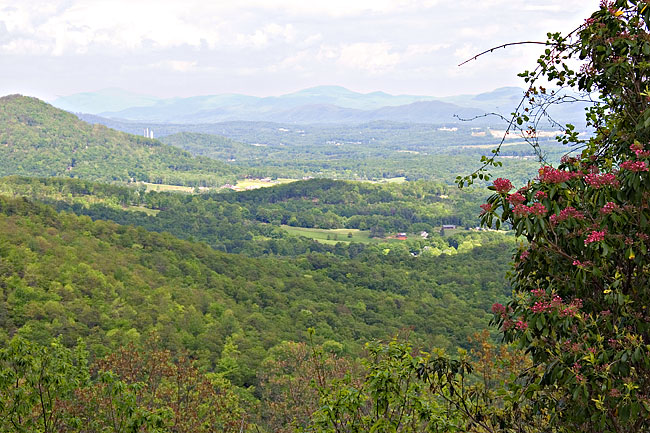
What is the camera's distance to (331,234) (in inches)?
3265

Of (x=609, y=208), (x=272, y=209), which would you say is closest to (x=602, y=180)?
(x=609, y=208)

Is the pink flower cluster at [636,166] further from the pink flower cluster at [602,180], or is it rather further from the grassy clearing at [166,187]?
the grassy clearing at [166,187]

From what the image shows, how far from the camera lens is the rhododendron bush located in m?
3.86

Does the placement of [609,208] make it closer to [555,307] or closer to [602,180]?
[602,180]

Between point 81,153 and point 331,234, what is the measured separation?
81775 millimetres

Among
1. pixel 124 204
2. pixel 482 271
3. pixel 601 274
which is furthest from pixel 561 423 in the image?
pixel 124 204

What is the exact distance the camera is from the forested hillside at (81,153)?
128 metres

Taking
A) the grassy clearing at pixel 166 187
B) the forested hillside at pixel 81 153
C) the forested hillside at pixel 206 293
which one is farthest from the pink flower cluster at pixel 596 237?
the forested hillside at pixel 81 153

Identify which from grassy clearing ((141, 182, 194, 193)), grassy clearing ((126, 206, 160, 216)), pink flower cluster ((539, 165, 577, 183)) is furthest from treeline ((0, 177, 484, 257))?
pink flower cluster ((539, 165, 577, 183))

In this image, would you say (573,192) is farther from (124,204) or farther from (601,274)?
Answer: (124,204)

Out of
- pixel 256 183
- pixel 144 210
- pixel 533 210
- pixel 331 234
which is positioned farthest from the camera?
pixel 256 183

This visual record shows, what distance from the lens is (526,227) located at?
3.92 metres

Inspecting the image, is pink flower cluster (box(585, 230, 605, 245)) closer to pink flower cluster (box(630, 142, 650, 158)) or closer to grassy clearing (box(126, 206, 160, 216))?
pink flower cluster (box(630, 142, 650, 158))

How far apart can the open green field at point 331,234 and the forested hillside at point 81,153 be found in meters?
51.3
